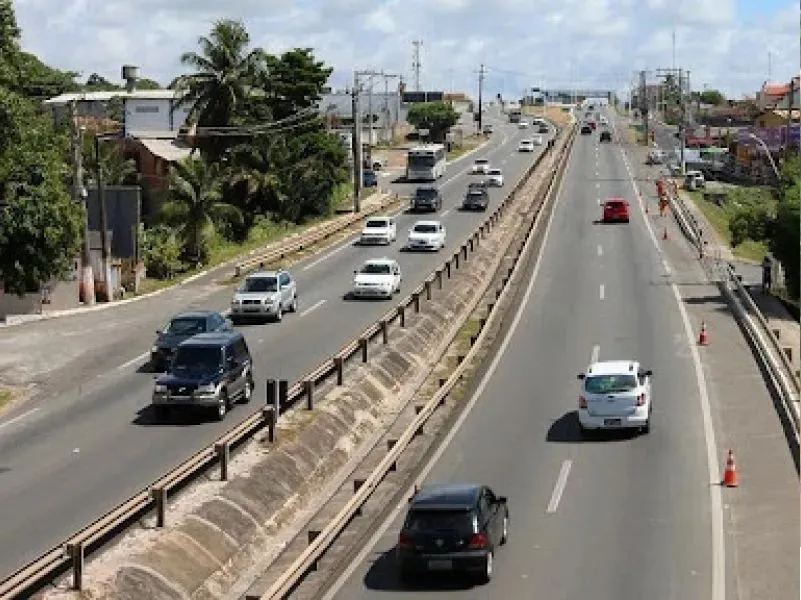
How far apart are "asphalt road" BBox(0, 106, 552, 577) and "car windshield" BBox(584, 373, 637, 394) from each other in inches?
307

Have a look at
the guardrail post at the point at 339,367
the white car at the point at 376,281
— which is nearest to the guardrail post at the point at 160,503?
the guardrail post at the point at 339,367

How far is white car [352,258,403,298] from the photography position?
47.8 m

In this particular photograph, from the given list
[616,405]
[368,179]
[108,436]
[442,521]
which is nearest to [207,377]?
[108,436]

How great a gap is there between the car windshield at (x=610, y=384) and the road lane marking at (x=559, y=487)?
2.44m

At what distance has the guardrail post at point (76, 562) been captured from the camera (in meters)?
17.3

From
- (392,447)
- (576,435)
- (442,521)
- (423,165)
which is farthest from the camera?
(423,165)

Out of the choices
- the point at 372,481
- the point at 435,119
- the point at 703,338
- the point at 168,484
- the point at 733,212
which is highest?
the point at 435,119

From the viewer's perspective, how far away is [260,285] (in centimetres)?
4309

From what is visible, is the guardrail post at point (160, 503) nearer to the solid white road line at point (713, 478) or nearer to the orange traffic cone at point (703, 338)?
the solid white road line at point (713, 478)

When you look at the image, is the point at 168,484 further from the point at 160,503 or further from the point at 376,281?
the point at 376,281

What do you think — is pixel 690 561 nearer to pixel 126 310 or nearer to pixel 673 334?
pixel 673 334

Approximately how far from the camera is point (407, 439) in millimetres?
27125

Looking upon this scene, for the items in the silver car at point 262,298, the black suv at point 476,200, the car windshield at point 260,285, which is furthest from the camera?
the black suv at point 476,200

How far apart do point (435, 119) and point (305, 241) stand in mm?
102298
